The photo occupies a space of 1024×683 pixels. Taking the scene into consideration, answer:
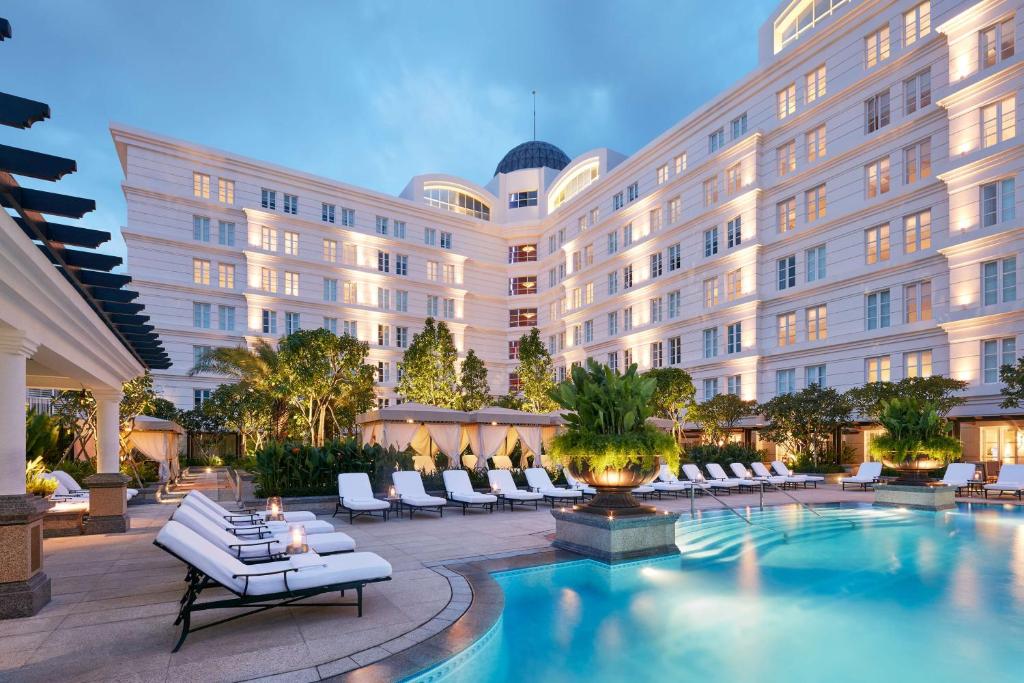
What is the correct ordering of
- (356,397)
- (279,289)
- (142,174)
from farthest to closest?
(279,289) < (142,174) < (356,397)

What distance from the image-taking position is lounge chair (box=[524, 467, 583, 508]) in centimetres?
1551

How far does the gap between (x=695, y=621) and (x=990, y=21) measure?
2728 cm

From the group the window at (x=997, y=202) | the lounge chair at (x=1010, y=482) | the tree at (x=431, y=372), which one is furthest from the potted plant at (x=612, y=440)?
the window at (x=997, y=202)

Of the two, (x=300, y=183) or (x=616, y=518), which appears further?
(x=300, y=183)

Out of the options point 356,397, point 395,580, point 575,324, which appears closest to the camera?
point 395,580

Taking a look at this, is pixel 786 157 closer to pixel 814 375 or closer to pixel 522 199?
Answer: pixel 814 375

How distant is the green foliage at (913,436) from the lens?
15383 mm

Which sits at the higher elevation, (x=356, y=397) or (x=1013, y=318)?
(x=1013, y=318)

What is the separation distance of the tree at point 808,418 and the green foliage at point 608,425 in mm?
19145

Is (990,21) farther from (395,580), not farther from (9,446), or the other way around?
(9,446)

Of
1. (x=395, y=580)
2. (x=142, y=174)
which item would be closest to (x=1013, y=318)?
(x=395, y=580)

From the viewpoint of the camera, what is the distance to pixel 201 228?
39500mm

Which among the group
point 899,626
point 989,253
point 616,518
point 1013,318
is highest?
point 989,253

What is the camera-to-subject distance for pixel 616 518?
9.03m
